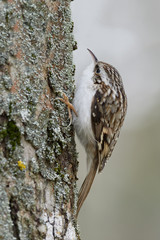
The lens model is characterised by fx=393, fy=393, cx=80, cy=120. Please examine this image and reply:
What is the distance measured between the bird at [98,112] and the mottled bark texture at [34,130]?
18.6 inches

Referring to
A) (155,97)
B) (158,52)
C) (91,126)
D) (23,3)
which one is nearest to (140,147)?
(155,97)

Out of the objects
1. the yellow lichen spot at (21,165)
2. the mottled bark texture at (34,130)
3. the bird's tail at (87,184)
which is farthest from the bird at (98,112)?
the yellow lichen spot at (21,165)

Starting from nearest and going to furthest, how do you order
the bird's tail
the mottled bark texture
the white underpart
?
the mottled bark texture
the bird's tail
the white underpart

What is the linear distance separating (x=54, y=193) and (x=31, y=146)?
23 cm

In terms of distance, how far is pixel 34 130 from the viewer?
1607 millimetres

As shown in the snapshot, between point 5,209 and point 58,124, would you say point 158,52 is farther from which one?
point 5,209

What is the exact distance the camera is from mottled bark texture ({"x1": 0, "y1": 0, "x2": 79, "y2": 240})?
57.9 inches

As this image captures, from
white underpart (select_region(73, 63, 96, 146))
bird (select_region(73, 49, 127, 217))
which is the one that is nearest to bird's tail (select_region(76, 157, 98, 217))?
bird (select_region(73, 49, 127, 217))

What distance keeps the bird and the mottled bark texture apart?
472mm

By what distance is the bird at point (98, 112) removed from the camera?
7.80 feet

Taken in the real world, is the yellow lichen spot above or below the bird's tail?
below

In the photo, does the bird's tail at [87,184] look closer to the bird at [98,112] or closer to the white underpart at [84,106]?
the bird at [98,112]

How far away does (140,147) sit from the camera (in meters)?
4.82

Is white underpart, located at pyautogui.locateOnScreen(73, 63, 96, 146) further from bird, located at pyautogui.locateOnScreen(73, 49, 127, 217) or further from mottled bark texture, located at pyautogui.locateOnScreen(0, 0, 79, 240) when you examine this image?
mottled bark texture, located at pyautogui.locateOnScreen(0, 0, 79, 240)
